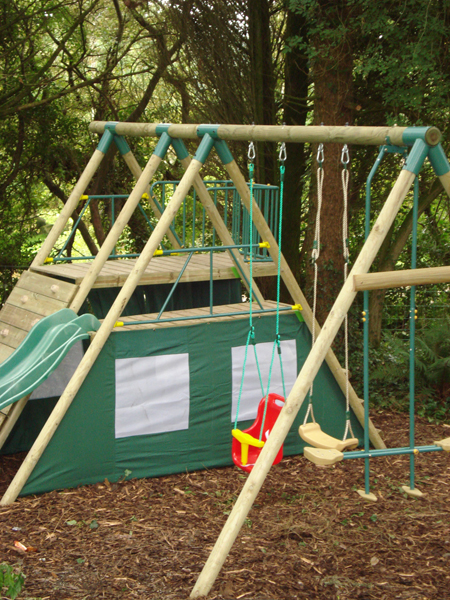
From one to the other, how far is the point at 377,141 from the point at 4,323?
3910 mm

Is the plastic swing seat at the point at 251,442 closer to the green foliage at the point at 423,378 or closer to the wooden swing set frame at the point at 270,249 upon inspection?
the wooden swing set frame at the point at 270,249

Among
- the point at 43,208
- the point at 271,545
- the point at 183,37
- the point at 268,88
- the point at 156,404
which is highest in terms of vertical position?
the point at 183,37

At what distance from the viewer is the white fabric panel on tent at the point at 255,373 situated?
600 cm

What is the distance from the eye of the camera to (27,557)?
4.24m

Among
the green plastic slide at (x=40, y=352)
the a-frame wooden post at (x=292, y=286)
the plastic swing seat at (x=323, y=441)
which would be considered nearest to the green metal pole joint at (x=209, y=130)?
the a-frame wooden post at (x=292, y=286)

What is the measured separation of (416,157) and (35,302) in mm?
3768

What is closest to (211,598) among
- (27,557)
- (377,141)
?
(27,557)

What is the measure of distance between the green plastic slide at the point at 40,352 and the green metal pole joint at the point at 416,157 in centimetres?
290

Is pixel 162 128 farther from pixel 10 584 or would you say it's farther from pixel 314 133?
pixel 10 584

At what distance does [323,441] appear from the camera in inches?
163

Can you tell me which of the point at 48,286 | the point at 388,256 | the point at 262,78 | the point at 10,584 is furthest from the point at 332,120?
the point at 10,584

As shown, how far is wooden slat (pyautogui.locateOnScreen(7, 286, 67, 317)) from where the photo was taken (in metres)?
5.94

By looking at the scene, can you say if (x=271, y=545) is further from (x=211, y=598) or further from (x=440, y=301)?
(x=440, y=301)

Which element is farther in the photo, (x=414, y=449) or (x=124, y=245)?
(x=124, y=245)
